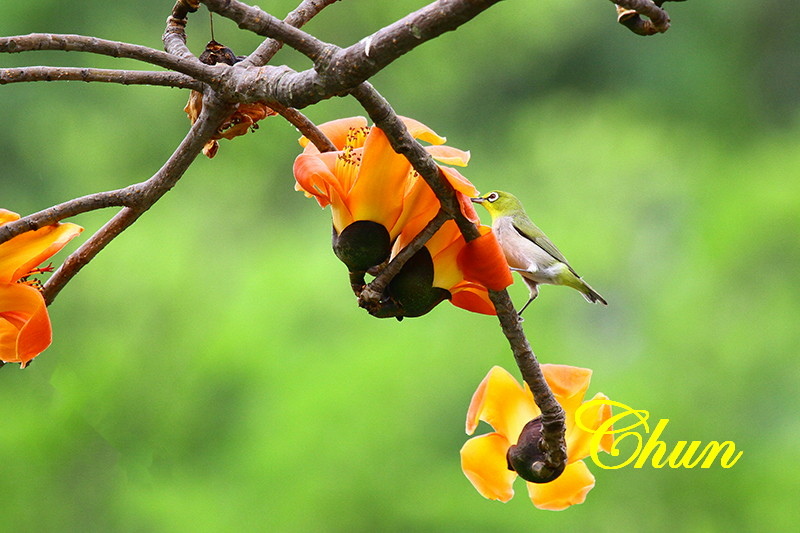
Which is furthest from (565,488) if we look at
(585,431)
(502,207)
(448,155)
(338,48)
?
(502,207)

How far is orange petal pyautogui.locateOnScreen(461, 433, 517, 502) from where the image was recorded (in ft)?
2.34

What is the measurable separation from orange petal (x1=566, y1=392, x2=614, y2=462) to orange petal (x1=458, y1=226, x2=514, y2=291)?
6.5 inches

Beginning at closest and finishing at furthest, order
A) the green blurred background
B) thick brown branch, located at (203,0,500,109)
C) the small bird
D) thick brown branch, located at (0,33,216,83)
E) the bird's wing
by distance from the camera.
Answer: thick brown branch, located at (203,0,500,109)
thick brown branch, located at (0,33,216,83)
the small bird
the bird's wing
the green blurred background

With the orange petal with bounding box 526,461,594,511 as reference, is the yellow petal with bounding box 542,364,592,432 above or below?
above

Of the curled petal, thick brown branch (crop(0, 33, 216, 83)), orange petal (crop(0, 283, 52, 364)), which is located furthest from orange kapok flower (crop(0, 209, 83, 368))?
the curled petal

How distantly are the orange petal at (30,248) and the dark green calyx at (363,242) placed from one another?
0.16m

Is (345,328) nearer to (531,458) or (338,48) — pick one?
(531,458)

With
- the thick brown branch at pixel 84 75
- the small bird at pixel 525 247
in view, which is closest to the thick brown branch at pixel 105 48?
the thick brown branch at pixel 84 75

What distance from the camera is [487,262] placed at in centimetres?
55

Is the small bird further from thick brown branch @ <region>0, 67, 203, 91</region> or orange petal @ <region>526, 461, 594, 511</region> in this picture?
thick brown branch @ <region>0, 67, 203, 91</region>

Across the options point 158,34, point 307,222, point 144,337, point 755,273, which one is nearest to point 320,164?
point 144,337

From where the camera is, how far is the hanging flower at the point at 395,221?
22.2 inches

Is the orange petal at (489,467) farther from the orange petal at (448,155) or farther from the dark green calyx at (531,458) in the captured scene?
the orange petal at (448,155)

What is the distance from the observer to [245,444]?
3990 mm
